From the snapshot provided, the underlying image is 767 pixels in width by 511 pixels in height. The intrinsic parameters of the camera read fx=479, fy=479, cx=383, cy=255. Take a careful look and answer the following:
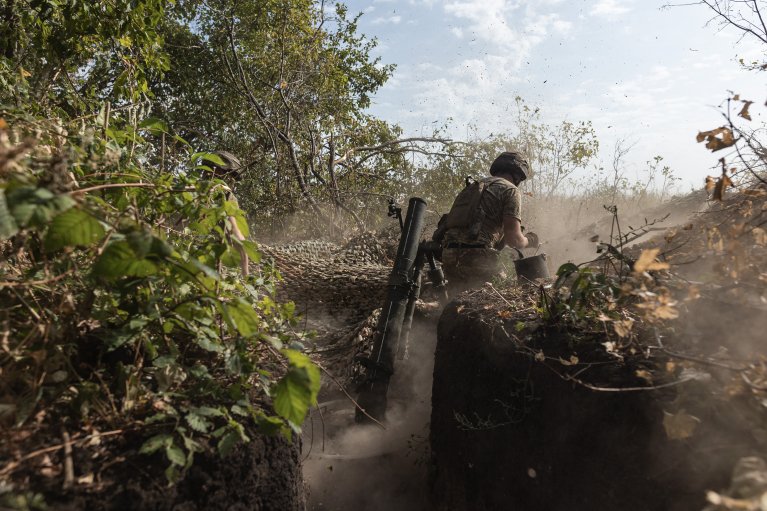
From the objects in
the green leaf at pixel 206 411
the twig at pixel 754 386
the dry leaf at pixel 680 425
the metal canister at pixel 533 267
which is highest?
the metal canister at pixel 533 267

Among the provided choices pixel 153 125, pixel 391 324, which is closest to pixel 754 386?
pixel 153 125

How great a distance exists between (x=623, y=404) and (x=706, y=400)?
30 centimetres

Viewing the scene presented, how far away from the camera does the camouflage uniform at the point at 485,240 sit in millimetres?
4605

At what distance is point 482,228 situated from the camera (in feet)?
15.4

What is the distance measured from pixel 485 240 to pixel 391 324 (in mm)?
1349

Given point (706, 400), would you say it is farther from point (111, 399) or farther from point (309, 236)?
point (309, 236)

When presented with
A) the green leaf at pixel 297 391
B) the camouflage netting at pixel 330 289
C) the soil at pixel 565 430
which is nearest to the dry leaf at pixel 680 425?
the soil at pixel 565 430

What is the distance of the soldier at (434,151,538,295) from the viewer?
4.59 meters

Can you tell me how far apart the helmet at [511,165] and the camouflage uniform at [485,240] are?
15 centimetres

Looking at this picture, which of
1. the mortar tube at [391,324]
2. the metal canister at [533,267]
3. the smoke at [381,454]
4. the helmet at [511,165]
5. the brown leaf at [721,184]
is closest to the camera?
the brown leaf at [721,184]

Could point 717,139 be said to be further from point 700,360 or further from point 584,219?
point 584,219

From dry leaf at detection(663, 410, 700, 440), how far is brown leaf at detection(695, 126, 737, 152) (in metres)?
1.06

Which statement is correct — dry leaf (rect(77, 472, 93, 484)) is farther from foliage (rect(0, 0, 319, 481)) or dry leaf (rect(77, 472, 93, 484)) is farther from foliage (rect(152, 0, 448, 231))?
foliage (rect(152, 0, 448, 231))

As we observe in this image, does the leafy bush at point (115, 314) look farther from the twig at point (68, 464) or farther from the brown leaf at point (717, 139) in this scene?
the brown leaf at point (717, 139)
